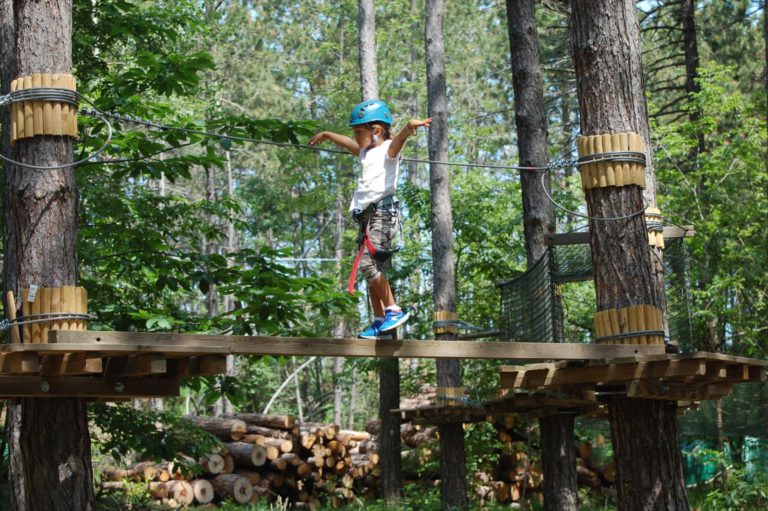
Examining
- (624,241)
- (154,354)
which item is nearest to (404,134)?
(624,241)

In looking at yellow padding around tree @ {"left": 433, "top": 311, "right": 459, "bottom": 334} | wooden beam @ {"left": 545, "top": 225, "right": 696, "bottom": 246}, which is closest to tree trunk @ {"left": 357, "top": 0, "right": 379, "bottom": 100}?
yellow padding around tree @ {"left": 433, "top": 311, "right": 459, "bottom": 334}

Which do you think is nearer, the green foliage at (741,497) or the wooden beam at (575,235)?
the wooden beam at (575,235)

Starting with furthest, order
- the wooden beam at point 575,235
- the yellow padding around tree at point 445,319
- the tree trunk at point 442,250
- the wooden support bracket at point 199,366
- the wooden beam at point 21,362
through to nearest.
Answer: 1. the tree trunk at point 442,250
2. the yellow padding around tree at point 445,319
3. the wooden beam at point 575,235
4. the wooden support bracket at point 199,366
5. the wooden beam at point 21,362

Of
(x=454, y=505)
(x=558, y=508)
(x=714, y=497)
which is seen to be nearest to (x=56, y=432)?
(x=558, y=508)

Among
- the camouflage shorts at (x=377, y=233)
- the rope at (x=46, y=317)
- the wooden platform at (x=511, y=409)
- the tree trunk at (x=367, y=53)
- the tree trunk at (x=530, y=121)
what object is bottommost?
the wooden platform at (x=511, y=409)

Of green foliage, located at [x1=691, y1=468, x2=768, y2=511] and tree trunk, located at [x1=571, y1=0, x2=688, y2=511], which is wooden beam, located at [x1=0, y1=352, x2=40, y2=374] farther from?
green foliage, located at [x1=691, y1=468, x2=768, y2=511]

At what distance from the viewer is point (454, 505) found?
11414mm

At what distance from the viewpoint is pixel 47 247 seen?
4961 millimetres

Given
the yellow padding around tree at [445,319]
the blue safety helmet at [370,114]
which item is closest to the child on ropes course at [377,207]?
the blue safety helmet at [370,114]

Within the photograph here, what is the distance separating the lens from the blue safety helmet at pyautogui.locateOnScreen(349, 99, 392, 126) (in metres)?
5.24

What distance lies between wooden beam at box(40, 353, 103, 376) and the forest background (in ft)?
6.07

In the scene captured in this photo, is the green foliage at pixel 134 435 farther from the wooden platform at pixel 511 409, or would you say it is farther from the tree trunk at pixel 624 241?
the tree trunk at pixel 624 241

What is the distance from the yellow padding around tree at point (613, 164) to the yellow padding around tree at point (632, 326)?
726 mm

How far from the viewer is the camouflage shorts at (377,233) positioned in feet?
16.5
